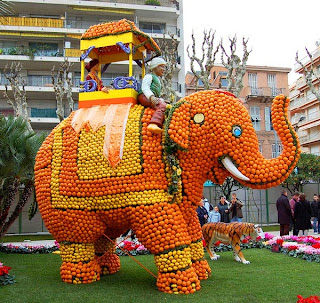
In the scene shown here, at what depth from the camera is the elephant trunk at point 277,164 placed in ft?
18.6

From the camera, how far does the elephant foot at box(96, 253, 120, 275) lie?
7105 mm

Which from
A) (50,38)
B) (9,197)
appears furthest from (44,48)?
(9,197)

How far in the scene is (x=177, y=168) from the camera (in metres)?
5.76

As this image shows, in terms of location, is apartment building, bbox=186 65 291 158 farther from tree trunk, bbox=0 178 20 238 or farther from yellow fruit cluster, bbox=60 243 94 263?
yellow fruit cluster, bbox=60 243 94 263

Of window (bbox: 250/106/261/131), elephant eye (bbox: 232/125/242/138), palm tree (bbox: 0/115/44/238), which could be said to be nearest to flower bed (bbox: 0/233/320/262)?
palm tree (bbox: 0/115/44/238)

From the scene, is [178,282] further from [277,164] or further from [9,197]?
[9,197]

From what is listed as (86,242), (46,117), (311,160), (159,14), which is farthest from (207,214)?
(159,14)

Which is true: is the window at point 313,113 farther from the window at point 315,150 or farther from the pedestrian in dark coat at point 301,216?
the pedestrian in dark coat at point 301,216

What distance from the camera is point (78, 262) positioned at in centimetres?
622

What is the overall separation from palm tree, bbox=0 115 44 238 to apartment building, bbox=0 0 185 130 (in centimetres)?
1755

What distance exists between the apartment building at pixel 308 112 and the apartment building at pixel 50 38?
15.0m

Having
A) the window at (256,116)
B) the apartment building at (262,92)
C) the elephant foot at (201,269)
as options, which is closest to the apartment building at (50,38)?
the apartment building at (262,92)

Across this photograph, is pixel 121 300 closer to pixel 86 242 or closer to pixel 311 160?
pixel 86 242

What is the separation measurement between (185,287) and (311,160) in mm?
23302
